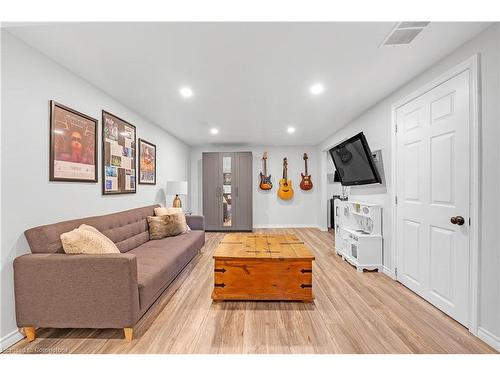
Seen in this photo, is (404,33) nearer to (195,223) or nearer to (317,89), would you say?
(317,89)

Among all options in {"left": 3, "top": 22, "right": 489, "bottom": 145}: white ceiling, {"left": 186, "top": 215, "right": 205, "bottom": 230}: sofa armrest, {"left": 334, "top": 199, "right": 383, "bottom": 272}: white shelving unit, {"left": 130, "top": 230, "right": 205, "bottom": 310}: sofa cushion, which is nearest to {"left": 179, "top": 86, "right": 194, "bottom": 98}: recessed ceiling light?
{"left": 3, "top": 22, "right": 489, "bottom": 145}: white ceiling

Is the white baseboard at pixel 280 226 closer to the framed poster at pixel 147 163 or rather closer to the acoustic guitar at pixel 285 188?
the acoustic guitar at pixel 285 188

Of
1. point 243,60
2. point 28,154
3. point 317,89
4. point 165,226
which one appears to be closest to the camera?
point 28,154

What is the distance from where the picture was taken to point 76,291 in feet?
5.15

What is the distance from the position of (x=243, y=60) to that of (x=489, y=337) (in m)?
2.89

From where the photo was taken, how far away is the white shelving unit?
298cm

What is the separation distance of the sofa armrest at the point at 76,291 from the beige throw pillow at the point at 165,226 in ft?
5.21

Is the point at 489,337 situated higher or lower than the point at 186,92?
lower

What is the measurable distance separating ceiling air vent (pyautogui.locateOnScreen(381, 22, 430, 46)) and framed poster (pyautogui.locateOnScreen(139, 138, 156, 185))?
11.0 ft

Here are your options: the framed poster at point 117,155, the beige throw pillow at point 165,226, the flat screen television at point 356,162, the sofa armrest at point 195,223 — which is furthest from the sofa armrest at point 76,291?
the flat screen television at point 356,162

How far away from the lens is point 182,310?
204cm

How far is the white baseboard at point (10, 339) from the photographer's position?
1.51 m

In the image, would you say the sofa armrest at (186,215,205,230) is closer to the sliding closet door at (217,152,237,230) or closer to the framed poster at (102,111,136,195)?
the framed poster at (102,111,136,195)

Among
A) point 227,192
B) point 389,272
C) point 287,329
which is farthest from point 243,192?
point 287,329
